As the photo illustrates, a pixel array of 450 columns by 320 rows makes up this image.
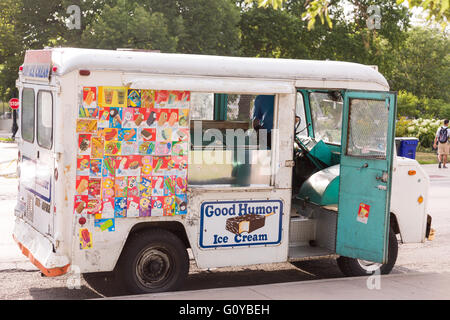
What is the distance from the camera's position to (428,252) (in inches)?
386

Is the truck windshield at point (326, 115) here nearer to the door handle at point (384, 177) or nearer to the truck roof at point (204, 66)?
the truck roof at point (204, 66)

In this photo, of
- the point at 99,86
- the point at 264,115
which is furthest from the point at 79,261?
the point at 264,115

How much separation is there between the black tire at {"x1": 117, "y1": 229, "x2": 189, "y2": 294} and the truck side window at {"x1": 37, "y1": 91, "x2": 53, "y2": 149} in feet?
4.36

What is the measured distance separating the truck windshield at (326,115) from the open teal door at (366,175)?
1115 mm

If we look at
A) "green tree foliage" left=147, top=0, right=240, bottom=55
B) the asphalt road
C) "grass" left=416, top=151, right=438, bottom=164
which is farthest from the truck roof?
"green tree foliage" left=147, top=0, right=240, bottom=55

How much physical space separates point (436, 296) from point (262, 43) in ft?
106

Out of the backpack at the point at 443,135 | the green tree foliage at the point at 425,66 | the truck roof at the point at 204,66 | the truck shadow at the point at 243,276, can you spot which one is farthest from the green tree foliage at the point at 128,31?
the green tree foliage at the point at 425,66

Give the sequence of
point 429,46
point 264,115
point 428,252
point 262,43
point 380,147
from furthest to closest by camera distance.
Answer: point 429,46
point 262,43
point 428,252
point 264,115
point 380,147

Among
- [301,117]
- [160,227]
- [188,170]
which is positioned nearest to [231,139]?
[188,170]

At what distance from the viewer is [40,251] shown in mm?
6531

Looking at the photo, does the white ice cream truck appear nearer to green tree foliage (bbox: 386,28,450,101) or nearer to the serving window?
the serving window

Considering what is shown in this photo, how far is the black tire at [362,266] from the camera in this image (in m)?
7.73

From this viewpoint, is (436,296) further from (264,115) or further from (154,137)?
(154,137)

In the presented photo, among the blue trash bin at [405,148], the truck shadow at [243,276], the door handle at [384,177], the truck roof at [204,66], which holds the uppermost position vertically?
the truck roof at [204,66]
